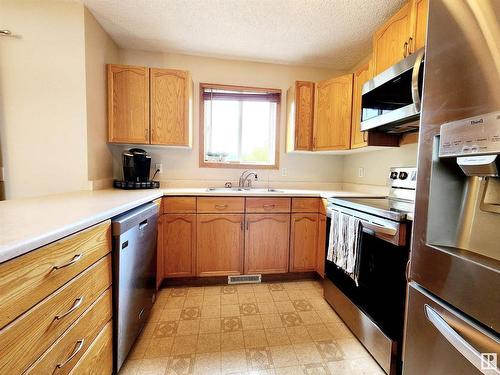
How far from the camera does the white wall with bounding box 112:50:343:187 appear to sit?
2473 mm

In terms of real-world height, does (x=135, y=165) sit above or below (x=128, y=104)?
below

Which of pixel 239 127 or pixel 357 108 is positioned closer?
pixel 357 108

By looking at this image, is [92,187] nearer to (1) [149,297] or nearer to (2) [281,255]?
(1) [149,297]

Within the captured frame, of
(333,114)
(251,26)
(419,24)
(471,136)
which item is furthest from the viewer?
(333,114)

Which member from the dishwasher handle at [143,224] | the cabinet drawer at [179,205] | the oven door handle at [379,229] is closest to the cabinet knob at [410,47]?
the oven door handle at [379,229]

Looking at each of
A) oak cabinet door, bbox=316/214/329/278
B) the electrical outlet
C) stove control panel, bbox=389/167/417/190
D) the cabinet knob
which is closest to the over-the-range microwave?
the cabinet knob

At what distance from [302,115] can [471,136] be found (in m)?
1.92

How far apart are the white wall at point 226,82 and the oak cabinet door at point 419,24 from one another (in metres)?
1.38

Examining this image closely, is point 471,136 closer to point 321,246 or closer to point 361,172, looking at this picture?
point 321,246

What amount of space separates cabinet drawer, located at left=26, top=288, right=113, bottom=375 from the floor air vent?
47.9 inches

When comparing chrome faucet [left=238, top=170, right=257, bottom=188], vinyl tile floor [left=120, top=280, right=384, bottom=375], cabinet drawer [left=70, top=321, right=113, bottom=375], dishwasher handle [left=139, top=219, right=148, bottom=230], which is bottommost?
vinyl tile floor [left=120, top=280, right=384, bottom=375]

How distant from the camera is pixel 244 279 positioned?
2170 millimetres

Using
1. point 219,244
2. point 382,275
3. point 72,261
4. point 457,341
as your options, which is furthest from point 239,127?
point 457,341

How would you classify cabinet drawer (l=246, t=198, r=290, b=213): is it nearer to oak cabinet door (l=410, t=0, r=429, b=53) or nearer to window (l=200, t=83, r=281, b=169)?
window (l=200, t=83, r=281, b=169)
